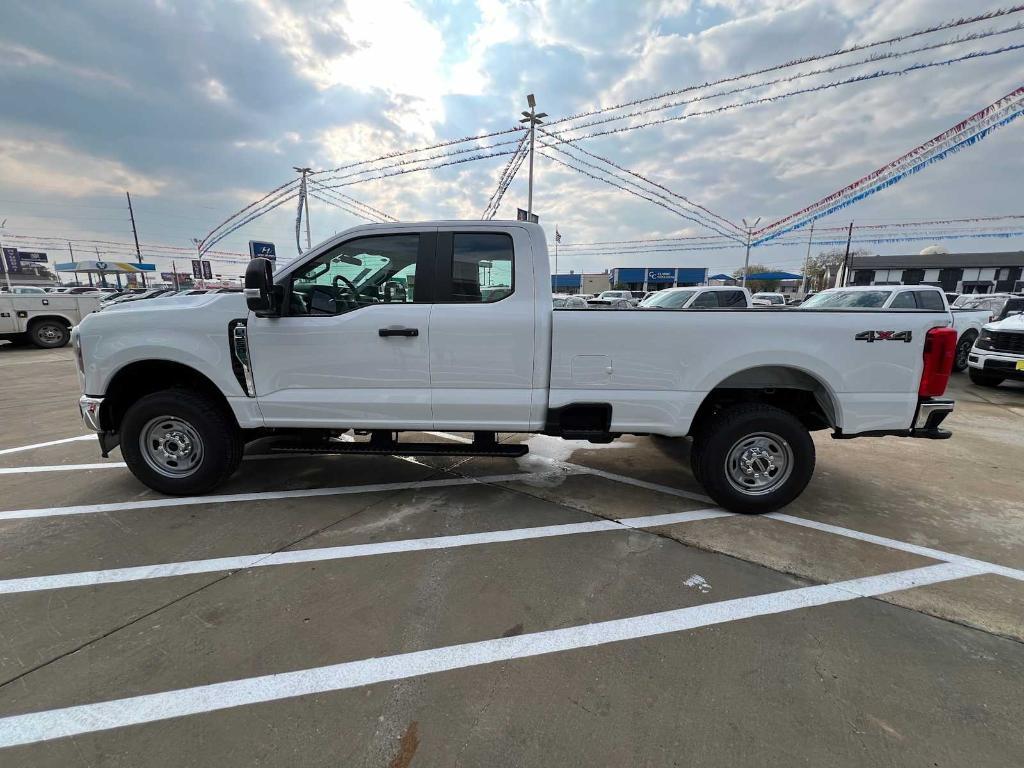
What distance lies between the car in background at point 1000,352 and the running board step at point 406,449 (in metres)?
9.54

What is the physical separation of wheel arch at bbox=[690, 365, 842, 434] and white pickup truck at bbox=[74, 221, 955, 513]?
18 mm

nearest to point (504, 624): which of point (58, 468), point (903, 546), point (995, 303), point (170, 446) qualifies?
point (903, 546)

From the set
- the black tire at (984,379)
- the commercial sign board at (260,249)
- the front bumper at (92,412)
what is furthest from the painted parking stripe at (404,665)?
the commercial sign board at (260,249)

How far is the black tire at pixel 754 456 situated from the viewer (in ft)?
11.3

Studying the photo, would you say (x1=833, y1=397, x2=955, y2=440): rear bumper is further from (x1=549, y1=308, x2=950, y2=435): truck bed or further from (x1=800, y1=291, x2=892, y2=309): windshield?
(x1=800, y1=291, x2=892, y2=309): windshield

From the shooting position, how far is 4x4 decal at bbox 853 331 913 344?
322 cm

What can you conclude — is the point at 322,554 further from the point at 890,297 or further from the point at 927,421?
the point at 890,297

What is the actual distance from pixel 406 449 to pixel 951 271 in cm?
8205

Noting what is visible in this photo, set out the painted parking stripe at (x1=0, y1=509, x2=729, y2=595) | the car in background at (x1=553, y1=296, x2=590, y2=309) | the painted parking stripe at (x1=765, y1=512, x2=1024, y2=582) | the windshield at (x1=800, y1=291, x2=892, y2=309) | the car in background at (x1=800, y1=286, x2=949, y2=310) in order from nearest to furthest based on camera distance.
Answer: the painted parking stripe at (x1=0, y1=509, x2=729, y2=595), the painted parking stripe at (x1=765, y1=512, x2=1024, y2=582), the car in background at (x1=553, y1=296, x2=590, y2=309), the car in background at (x1=800, y1=286, x2=949, y2=310), the windshield at (x1=800, y1=291, x2=892, y2=309)

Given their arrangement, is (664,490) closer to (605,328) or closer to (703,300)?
(605,328)

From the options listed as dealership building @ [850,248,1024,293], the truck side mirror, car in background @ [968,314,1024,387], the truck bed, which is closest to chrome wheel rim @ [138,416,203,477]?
the truck side mirror

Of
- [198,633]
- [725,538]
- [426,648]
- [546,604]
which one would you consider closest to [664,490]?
[725,538]

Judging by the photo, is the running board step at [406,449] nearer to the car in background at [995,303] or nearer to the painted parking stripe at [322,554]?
the painted parking stripe at [322,554]

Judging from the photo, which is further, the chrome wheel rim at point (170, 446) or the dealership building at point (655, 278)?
the dealership building at point (655, 278)
